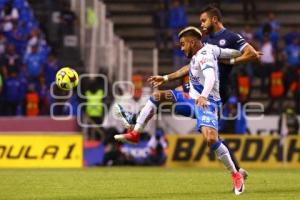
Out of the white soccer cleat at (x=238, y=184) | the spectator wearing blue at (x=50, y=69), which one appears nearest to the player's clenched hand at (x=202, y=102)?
the white soccer cleat at (x=238, y=184)

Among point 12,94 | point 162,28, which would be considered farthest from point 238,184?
point 162,28

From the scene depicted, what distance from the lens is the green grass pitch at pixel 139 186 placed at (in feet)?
41.0

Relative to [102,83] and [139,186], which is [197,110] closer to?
[139,186]

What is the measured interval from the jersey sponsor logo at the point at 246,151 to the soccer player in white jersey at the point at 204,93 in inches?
362

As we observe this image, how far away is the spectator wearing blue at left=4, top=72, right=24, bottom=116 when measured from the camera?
81.0ft

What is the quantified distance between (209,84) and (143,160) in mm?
10904

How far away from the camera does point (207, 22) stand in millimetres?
13984

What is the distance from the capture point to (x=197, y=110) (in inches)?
512

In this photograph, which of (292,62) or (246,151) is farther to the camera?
(292,62)

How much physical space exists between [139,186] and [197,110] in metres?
1.84

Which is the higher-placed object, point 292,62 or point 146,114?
point 146,114

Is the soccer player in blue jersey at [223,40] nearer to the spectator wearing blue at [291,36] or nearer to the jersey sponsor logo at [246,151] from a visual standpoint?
the jersey sponsor logo at [246,151]

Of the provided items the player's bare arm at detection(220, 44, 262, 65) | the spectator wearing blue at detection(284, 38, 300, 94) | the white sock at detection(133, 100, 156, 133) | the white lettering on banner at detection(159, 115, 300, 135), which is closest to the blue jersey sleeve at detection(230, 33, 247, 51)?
the player's bare arm at detection(220, 44, 262, 65)

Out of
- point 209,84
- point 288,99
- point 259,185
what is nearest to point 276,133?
point 288,99
